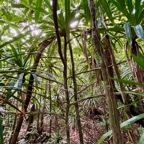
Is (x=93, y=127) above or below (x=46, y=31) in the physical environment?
below

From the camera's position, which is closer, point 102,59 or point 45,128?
point 102,59

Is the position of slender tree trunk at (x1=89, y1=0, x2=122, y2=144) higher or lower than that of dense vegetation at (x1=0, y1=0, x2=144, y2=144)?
lower

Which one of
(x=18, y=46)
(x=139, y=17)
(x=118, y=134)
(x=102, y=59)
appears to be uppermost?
(x=18, y=46)

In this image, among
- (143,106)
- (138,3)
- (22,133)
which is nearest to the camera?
(138,3)

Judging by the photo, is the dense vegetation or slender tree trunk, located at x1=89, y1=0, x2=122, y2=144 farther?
the dense vegetation

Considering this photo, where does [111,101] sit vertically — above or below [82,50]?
below

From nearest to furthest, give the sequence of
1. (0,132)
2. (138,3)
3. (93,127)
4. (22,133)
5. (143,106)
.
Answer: (0,132) → (138,3) → (143,106) → (93,127) → (22,133)

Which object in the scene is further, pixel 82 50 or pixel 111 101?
pixel 82 50

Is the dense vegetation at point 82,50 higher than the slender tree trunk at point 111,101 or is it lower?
higher

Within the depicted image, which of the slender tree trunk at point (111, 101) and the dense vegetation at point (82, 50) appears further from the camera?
the dense vegetation at point (82, 50)

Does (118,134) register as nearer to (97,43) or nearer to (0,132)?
(97,43)

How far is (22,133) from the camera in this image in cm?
239

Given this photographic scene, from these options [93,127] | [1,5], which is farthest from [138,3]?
[93,127]

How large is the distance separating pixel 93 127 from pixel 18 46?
1448 millimetres
